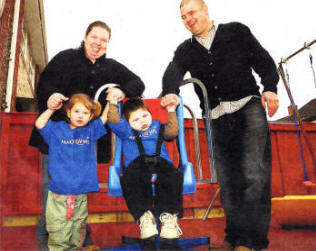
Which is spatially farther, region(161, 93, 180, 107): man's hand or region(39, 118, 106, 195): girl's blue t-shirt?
region(161, 93, 180, 107): man's hand

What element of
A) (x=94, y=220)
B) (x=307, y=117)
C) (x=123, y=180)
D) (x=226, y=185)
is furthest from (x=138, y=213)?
(x=307, y=117)

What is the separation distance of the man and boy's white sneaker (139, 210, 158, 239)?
33 cm

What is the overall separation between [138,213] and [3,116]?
118cm

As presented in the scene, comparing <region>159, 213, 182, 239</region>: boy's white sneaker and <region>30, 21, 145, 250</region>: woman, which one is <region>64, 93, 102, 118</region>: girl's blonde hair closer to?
<region>30, 21, 145, 250</region>: woman

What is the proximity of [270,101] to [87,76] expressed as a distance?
35.5 inches

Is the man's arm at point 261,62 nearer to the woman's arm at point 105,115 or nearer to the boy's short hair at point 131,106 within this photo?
the boy's short hair at point 131,106

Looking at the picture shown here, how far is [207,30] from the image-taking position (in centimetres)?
145

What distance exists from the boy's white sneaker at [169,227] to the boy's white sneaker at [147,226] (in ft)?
0.10

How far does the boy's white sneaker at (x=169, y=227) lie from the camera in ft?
3.34

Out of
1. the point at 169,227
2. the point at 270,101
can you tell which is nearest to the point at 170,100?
the point at 270,101

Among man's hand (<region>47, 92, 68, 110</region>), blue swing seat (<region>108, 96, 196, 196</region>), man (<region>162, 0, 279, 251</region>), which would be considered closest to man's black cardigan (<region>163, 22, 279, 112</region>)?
man (<region>162, 0, 279, 251</region>)

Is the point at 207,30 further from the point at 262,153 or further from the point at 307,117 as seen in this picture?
the point at 307,117

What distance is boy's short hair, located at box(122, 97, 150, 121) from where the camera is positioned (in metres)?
1.30

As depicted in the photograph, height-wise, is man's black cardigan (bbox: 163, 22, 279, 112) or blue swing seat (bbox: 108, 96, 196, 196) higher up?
man's black cardigan (bbox: 163, 22, 279, 112)
